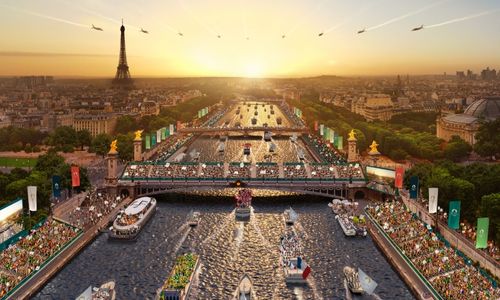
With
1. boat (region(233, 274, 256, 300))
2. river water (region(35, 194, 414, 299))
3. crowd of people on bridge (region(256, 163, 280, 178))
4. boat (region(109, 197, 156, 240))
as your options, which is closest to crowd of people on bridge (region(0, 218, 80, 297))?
river water (region(35, 194, 414, 299))

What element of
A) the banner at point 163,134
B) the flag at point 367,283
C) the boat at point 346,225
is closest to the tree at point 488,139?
the boat at point 346,225

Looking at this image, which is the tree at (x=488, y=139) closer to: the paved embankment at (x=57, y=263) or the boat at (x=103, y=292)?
the paved embankment at (x=57, y=263)

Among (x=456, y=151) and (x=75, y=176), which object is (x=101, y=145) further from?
Result: (x=456, y=151)

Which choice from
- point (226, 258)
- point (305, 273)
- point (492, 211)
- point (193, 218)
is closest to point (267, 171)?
point (193, 218)

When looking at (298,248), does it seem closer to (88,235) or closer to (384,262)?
(384,262)

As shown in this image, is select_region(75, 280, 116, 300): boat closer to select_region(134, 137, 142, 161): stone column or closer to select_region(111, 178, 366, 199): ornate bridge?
select_region(111, 178, 366, 199): ornate bridge
